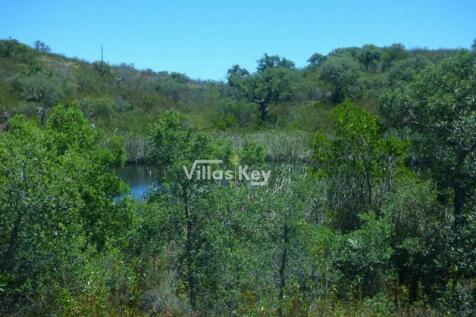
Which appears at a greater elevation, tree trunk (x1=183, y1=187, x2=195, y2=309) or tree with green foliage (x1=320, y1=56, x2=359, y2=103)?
tree with green foliage (x1=320, y1=56, x2=359, y2=103)

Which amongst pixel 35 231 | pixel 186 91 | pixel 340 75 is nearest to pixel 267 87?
pixel 340 75

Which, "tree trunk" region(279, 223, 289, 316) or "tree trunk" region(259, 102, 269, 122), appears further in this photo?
"tree trunk" region(259, 102, 269, 122)

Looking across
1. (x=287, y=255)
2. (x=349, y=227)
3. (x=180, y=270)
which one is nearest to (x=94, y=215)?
(x=180, y=270)

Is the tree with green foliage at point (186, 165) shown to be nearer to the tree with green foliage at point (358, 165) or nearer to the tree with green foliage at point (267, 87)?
the tree with green foliage at point (358, 165)

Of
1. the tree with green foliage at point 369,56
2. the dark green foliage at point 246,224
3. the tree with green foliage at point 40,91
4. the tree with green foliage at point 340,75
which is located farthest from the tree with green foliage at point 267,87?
the dark green foliage at point 246,224

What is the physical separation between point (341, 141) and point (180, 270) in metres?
8.78

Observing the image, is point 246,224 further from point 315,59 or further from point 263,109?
point 315,59

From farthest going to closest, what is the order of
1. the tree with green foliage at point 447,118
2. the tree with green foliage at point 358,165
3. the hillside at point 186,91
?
1. the hillside at point 186,91
2. the tree with green foliage at point 358,165
3. the tree with green foliage at point 447,118

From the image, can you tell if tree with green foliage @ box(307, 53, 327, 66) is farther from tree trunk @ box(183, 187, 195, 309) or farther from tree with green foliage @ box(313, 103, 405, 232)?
tree trunk @ box(183, 187, 195, 309)

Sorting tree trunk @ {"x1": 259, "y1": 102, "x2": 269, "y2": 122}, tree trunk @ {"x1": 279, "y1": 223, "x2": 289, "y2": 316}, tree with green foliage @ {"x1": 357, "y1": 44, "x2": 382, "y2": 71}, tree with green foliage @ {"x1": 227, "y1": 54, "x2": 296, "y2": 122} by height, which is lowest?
tree trunk @ {"x1": 279, "y1": 223, "x2": 289, "y2": 316}

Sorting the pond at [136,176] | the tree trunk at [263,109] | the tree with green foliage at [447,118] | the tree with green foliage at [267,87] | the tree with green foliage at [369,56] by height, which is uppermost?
the tree with green foliage at [369,56]

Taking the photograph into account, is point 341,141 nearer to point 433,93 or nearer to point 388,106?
point 388,106

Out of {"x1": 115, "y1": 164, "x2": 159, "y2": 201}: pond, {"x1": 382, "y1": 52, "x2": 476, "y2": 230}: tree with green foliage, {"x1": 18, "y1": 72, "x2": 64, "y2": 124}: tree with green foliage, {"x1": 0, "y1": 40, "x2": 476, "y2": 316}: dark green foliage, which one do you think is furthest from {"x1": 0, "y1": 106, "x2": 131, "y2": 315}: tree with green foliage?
{"x1": 18, "y1": 72, "x2": 64, "y2": 124}: tree with green foliage

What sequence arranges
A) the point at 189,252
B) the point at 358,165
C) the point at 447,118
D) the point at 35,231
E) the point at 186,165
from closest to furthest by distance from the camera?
the point at 35,231 < the point at 186,165 < the point at 189,252 < the point at 447,118 < the point at 358,165
